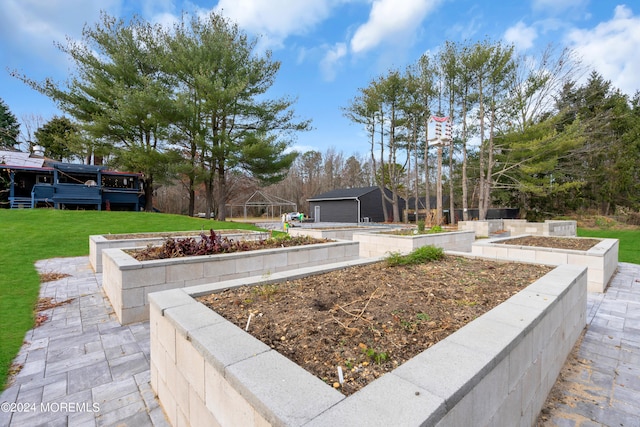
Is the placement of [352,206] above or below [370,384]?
above

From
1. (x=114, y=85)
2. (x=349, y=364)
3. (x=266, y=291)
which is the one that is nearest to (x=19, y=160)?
(x=114, y=85)

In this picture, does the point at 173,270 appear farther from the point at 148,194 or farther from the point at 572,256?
the point at 148,194

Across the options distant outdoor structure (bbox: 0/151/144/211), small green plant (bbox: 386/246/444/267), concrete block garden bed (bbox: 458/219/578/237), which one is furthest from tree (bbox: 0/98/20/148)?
concrete block garden bed (bbox: 458/219/578/237)

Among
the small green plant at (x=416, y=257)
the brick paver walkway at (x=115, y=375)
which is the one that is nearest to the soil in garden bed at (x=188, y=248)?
the brick paver walkway at (x=115, y=375)

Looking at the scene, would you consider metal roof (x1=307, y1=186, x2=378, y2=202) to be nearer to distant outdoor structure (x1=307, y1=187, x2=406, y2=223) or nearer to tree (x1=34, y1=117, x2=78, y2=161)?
distant outdoor structure (x1=307, y1=187, x2=406, y2=223)

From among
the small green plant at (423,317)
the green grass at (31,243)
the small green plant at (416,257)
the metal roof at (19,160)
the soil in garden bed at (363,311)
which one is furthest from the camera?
the metal roof at (19,160)

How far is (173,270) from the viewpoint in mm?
3969

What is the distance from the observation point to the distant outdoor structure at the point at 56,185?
16.1 m

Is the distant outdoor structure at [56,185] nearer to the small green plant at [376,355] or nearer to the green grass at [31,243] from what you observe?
the green grass at [31,243]

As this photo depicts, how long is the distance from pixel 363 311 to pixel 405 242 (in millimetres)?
5530

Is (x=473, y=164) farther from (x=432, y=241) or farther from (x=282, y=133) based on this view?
(x=432, y=241)

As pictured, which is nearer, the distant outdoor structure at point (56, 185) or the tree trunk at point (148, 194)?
the distant outdoor structure at point (56, 185)

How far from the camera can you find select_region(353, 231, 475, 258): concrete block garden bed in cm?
761

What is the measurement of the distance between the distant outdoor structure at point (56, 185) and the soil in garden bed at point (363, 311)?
62.1ft
